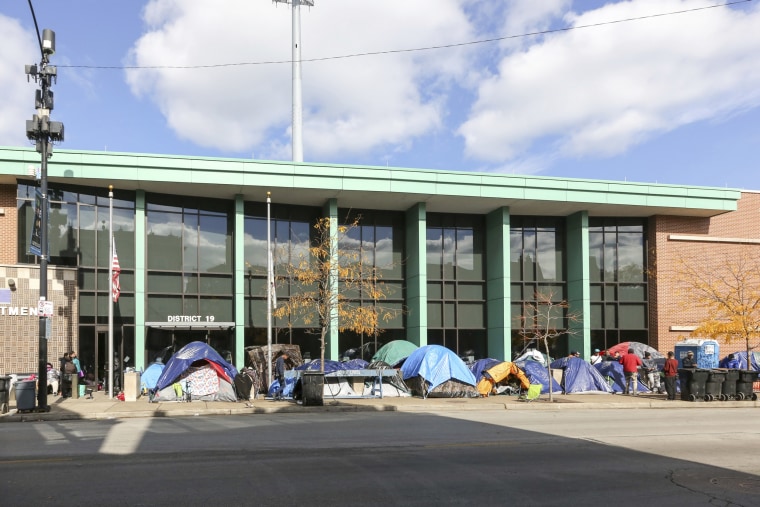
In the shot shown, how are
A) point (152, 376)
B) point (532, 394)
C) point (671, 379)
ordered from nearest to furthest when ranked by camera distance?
point (532, 394) → point (671, 379) → point (152, 376)

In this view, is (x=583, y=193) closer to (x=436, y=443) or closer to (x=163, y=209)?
(x=163, y=209)

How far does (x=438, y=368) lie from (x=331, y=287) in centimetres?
524

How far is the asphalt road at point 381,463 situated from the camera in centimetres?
864

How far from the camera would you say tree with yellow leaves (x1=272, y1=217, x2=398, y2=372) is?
2728 centimetres

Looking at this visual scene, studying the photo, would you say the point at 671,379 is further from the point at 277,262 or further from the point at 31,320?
the point at 31,320

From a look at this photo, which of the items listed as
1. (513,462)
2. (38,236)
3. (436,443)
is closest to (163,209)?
(38,236)

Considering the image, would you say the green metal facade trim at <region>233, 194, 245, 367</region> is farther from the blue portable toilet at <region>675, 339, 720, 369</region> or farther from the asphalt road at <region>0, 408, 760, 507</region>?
the blue portable toilet at <region>675, 339, 720, 369</region>

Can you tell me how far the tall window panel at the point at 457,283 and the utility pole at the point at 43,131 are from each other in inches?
761

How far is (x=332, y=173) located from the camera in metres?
30.3

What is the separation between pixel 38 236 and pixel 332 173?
42.3 ft

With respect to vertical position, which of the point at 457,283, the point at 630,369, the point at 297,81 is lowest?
the point at 630,369

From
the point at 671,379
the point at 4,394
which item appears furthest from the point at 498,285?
the point at 4,394

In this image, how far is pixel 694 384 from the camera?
24.0m

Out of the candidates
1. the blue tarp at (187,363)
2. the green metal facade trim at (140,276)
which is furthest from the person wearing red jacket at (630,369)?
the green metal facade trim at (140,276)
